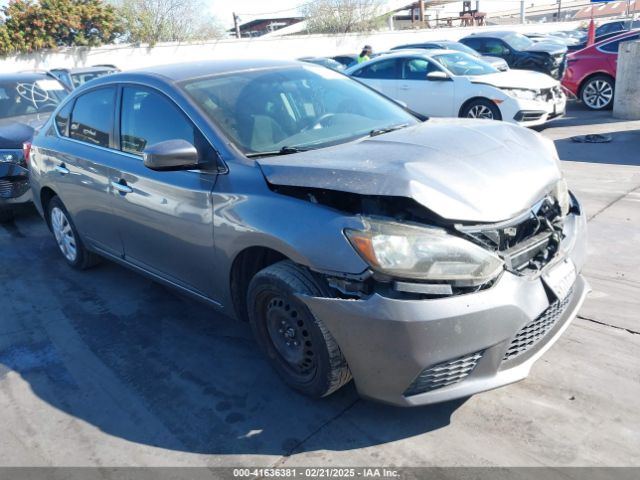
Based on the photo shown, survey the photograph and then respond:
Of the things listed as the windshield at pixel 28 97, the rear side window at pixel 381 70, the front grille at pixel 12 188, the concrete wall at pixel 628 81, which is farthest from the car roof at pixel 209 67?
the concrete wall at pixel 628 81

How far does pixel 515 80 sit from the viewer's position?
982cm

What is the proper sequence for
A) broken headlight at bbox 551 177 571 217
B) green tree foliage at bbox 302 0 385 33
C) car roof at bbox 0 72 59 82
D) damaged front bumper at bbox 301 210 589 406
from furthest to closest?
green tree foliage at bbox 302 0 385 33
car roof at bbox 0 72 59 82
broken headlight at bbox 551 177 571 217
damaged front bumper at bbox 301 210 589 406

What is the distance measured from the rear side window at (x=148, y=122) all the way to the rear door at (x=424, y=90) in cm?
721

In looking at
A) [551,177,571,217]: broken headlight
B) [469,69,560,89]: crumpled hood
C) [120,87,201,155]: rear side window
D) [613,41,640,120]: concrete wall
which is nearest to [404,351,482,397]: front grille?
[551,177,571,217]: broken headlight

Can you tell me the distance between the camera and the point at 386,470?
2.65 metres

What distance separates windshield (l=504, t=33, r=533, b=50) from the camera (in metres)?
16.4

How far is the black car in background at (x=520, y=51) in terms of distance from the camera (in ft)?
51.0

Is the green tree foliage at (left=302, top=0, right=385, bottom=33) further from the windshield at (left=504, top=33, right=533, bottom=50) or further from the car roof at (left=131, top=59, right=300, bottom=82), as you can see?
the car roof at (left=131, top=59, right=300, bottom=82)

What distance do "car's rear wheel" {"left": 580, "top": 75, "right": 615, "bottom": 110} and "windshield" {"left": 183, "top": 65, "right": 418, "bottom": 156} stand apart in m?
9.30

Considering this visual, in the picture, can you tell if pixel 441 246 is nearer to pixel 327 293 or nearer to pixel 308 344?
pixel 327 293

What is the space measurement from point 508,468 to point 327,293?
1.12 m

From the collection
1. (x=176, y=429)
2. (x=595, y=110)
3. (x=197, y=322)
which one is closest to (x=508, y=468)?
(x=176, y=429)

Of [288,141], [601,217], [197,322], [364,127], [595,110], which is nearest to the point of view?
[288,141]

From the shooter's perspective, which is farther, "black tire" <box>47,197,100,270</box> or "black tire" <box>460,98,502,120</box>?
"black tire" <box>460,98,502,120</box>
